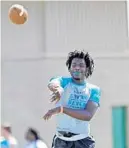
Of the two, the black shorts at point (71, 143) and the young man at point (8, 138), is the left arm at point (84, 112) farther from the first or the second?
the young man at point (8, 138)

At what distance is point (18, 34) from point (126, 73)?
2632 mm

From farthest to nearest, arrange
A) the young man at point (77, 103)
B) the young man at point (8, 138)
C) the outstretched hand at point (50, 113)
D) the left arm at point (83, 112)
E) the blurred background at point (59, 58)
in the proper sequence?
the blurred background at point (59, 58) < the young man at point (8, 138) < the young man at point (77, 103) < the left arm at point (83, 112) < the outstretched hand at point (50, 113)

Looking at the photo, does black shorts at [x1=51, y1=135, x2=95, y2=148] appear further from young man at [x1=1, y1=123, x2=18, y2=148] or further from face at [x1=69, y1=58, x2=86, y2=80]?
young man at [x1=1, y1=123, x2=18, y2=148]

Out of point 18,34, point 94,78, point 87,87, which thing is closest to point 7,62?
point 18,34

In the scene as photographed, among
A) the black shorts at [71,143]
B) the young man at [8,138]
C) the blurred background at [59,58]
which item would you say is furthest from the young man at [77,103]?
the blurred background at [59,58]

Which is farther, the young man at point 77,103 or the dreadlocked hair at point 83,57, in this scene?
the dreadlocked hair at point 83,57

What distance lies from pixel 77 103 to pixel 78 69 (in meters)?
0.29

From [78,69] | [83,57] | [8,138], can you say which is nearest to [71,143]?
[78,69]

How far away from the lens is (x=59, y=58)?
13.2 m

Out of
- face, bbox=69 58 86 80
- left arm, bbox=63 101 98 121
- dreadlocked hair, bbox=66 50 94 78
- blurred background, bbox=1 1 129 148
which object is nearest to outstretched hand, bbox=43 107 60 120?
left arm, bbox=63 101 98 121

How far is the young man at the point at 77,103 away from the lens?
4.93 m

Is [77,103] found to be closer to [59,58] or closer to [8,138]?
[8,138]

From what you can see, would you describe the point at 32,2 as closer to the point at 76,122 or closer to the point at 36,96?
the point at 36,96

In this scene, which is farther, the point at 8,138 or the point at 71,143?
the point at 8,138
